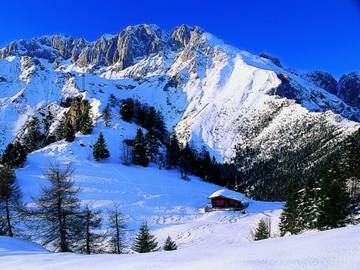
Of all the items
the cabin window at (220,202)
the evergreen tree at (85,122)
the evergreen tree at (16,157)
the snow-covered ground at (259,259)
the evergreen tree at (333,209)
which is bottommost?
the snow-covered ground at (259,259)

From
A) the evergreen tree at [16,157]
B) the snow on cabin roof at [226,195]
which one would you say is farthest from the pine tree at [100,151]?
the snow on cabin roof at [226,195]

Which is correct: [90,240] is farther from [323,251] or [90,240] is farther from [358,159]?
[358,159]

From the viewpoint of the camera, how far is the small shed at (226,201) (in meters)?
71.0

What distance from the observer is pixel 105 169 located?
8394cm

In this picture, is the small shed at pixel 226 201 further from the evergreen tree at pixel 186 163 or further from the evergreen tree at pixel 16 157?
the evergreen tree at pixel 16 157

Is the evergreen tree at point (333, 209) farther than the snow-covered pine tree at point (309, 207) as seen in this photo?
No

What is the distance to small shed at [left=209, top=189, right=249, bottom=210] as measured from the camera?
2794 inches

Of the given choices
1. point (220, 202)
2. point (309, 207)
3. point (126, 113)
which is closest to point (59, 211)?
point (309, 207)

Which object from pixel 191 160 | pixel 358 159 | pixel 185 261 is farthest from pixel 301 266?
pixel 191 160

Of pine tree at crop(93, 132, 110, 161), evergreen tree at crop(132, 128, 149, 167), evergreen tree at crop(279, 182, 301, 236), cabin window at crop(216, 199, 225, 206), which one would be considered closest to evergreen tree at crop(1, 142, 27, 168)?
pine tree at crop(93, 132, 110, 161)

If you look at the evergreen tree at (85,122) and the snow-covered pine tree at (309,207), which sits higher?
the evergreen tree at (85,122)

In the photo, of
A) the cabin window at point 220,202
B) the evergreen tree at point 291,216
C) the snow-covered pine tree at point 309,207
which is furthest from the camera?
the cabin window at point 220,202

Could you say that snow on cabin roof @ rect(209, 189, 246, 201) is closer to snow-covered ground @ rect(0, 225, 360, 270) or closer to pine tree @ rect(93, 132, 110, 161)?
pine tree @ rect(93, 132, 110, 161)

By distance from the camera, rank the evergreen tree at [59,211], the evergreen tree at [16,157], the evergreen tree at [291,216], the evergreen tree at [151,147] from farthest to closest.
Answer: the evergreen tree at [151,147], the evergreen tree at [16,157], the evergreen tree at [291,216], the evergreen tree at [59,211]
